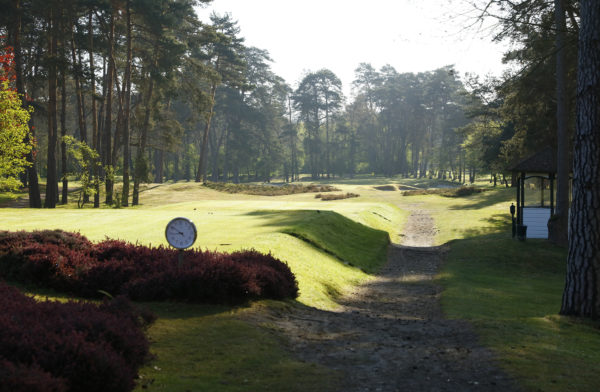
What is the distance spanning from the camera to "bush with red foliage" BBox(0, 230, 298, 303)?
34.7 feet

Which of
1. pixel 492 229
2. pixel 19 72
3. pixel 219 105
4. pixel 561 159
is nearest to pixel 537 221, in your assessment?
pixel 561 159

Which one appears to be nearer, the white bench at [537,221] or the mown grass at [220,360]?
the mown grass at [220,360]

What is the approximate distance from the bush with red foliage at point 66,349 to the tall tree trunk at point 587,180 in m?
9.54

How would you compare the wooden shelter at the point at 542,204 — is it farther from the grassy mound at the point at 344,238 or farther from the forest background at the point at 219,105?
the grassy mound at the point at 344,238

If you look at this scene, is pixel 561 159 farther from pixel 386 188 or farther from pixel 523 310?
pixel 386 188

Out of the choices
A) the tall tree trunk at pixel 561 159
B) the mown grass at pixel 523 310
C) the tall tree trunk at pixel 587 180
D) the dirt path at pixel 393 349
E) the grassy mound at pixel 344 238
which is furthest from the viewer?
the tall tree trunk at pixel 561 159

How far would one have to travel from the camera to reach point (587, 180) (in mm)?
11555

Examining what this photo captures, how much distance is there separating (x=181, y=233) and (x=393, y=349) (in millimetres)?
4946

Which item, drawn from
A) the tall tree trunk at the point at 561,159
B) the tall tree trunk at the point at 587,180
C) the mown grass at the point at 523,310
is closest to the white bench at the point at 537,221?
the mown grass at the point at 523,310

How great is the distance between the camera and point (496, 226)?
1394 inches

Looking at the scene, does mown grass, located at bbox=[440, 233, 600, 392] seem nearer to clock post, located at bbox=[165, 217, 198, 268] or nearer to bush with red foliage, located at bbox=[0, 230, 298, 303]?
bush with red foliage, located at bbox=[0, 230, 298, 303]

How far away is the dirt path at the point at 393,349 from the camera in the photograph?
677cm

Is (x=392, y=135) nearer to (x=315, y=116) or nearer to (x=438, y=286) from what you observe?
(x=315, y=116)

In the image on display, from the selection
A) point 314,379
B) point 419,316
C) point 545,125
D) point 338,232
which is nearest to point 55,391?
point 314,379
